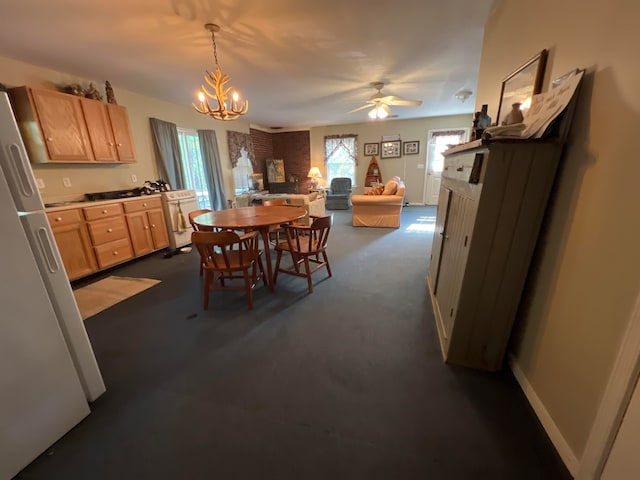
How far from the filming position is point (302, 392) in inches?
58.9

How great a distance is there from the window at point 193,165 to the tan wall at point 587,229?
523 cm

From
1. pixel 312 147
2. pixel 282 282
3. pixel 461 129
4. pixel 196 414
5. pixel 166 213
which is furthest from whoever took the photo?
pixel 312 147

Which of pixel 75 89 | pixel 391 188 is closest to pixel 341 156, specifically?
pixel 391 188

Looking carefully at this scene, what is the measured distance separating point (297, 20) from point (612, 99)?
217cm

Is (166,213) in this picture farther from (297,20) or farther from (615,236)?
(615,236)

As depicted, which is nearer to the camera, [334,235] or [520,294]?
[520,294]

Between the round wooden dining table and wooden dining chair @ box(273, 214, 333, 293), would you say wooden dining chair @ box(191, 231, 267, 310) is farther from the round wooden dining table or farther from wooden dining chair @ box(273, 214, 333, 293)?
wooden dining chair @ box(273, 214, 333, 293)

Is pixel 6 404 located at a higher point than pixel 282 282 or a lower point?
higher

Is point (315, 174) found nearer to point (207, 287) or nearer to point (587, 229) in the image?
point (207, 287)

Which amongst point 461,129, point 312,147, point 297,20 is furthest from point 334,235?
point 461,129

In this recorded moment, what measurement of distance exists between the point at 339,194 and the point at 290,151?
7.38ft

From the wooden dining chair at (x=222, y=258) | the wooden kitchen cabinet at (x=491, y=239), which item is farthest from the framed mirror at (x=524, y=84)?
the wooden dining chair at (x=222, y=258)

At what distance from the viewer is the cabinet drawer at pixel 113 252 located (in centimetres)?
319

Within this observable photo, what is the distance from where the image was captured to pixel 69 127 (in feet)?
9.76
